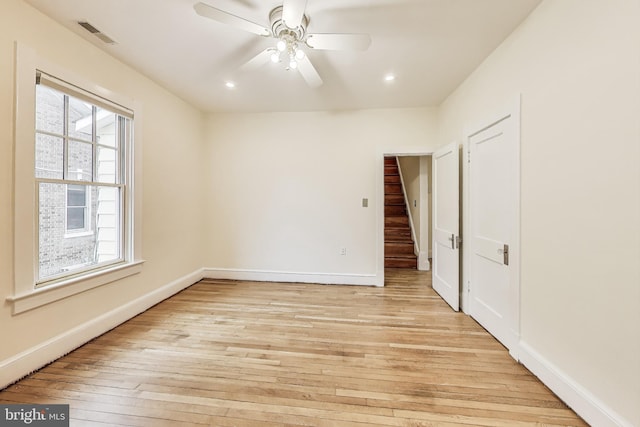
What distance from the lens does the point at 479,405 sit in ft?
5.26

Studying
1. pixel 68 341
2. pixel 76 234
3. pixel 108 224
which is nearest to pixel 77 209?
pixel 76 234

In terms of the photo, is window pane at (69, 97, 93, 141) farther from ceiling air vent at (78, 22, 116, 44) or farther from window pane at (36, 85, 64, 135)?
ceiling air vent at (78, 22, 116, 44)

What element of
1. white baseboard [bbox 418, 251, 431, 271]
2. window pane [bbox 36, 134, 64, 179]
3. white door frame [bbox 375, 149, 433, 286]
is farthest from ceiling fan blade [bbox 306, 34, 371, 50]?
white baseboard [bbox 418, 251, 431, 271]

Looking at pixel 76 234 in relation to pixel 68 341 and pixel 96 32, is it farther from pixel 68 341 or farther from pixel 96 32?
pixel 96 32

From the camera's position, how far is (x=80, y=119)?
2367 mm

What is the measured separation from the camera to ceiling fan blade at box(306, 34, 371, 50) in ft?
6.05

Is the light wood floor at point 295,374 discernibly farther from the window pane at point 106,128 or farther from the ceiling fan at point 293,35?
the ceiling fan at point 293,35

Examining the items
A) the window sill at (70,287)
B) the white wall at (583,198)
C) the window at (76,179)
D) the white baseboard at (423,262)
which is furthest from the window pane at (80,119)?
the white baseboard at (423,262)

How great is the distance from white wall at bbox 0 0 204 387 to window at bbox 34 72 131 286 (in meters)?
0.22

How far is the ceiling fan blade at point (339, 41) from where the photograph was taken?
6.05 feet

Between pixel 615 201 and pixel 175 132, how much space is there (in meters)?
4.24

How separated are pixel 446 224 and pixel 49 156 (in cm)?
402

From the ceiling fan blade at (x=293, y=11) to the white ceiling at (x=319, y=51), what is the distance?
24 centimetres

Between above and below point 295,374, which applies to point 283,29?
above
